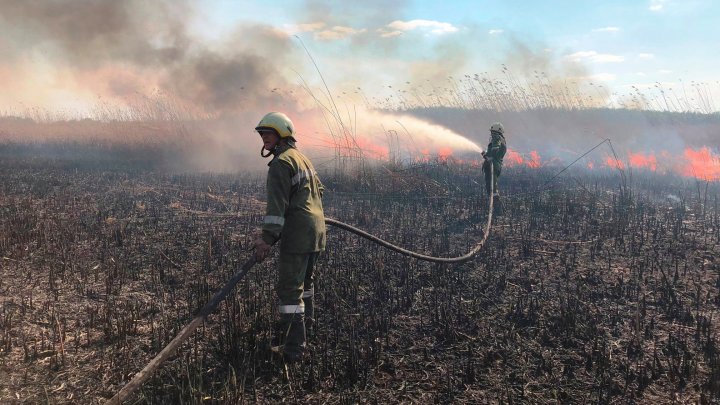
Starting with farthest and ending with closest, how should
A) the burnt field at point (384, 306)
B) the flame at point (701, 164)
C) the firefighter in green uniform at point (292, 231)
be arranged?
the flame at point (701, 164) → the firefighter in green uniform at point (292, 231) → the burnt field at point (384, 306)

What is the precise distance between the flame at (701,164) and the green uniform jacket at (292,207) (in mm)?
17004

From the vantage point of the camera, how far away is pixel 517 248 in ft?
24.3

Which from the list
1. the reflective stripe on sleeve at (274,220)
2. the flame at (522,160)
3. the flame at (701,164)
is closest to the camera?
the reflective stripe on sleeve at (274,220)

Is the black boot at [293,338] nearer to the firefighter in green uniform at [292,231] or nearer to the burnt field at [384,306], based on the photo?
the firefighter in green uniform at [292,231]

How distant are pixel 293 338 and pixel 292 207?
1.18 meters

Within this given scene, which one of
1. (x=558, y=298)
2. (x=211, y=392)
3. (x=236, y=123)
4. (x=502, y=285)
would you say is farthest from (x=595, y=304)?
(x=236, y=123)

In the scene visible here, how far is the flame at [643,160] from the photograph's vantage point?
18.4 m

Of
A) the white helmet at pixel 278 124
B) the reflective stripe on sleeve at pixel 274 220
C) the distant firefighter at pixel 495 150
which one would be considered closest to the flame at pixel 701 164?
the distant firefighter at pixel 495 150

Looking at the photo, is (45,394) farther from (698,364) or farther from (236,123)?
(236,123)

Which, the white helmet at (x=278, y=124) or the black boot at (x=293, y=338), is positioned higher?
the white helmet at (x=278, y=124)

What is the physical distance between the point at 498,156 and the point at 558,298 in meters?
5.03

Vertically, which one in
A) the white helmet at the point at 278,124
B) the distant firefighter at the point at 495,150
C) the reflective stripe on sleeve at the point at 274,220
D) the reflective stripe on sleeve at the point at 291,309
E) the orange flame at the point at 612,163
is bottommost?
the reflective stripe on sleeve at the point at 291,309

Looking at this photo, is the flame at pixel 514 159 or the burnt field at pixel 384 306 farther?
the flame at pixel 514 159

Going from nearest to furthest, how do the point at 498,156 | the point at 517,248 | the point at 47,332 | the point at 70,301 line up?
the point at 47,332 < the point at 70,301 < the point at 517,248 < the point at 498,156
